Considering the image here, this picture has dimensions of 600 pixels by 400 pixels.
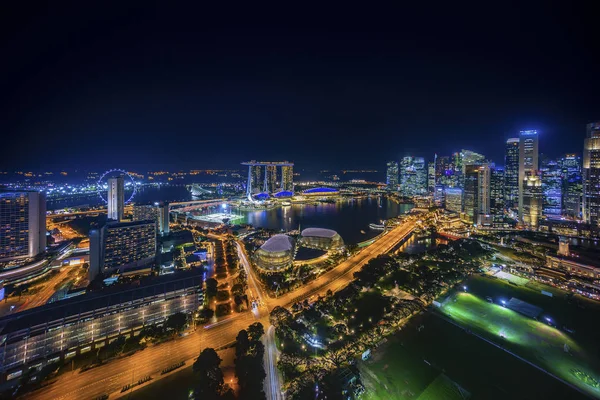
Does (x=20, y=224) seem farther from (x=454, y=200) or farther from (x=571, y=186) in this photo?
(x=571, y=186)

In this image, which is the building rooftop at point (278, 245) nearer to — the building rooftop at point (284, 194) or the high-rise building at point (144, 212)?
the high-rise building at point (144, 212)

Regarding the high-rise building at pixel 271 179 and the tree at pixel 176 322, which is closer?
the tree at pixel 176 322

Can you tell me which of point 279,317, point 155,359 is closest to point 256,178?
point 279,317

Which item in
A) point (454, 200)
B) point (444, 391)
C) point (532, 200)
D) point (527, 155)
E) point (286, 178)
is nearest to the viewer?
point (444, 391)

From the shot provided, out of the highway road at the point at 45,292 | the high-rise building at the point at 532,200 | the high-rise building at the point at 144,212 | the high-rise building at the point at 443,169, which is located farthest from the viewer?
the high-rise building at the point at 443,169

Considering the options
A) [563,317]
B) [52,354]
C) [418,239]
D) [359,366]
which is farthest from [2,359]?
[418,239]

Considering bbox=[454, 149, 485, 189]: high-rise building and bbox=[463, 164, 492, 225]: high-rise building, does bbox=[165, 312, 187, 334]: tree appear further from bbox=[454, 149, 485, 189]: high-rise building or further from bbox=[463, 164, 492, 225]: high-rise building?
bbox=[454, 149, 485, 189]: high-rise building

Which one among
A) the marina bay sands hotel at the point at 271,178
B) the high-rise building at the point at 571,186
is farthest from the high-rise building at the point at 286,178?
the high-rise building at the point at 571,186
